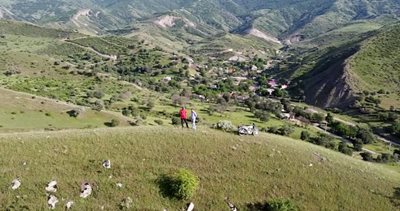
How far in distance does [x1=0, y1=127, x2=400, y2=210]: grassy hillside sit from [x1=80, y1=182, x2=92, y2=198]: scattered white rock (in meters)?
0.35

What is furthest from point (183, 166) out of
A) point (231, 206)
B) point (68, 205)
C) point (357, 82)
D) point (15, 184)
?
point (357, 82)

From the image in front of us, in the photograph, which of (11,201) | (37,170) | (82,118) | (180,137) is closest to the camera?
(11,201)

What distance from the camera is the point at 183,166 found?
35000 mm

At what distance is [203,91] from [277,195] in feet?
507

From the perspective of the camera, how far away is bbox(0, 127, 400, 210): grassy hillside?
31.8m

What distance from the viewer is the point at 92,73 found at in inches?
7377

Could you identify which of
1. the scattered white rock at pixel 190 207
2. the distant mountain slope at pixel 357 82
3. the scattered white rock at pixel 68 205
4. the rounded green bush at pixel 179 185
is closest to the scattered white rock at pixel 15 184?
the scattered white rock at pixel 68 205

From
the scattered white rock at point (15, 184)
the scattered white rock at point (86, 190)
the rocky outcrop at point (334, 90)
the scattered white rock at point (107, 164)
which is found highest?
the scattered white rock at point (107, 164)

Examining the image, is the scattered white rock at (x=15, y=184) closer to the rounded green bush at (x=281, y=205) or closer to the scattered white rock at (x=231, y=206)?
the scattered white rock at (x=231, y=206)

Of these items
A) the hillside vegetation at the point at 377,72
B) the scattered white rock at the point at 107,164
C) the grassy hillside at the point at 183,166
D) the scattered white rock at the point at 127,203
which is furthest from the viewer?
the hillside vegetation at the point at 377,72

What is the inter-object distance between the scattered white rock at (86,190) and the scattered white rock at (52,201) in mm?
1729

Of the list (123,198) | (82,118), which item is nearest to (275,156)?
(123,198)

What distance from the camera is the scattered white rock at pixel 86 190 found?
31.3m

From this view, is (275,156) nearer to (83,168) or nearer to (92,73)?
(83,168)
